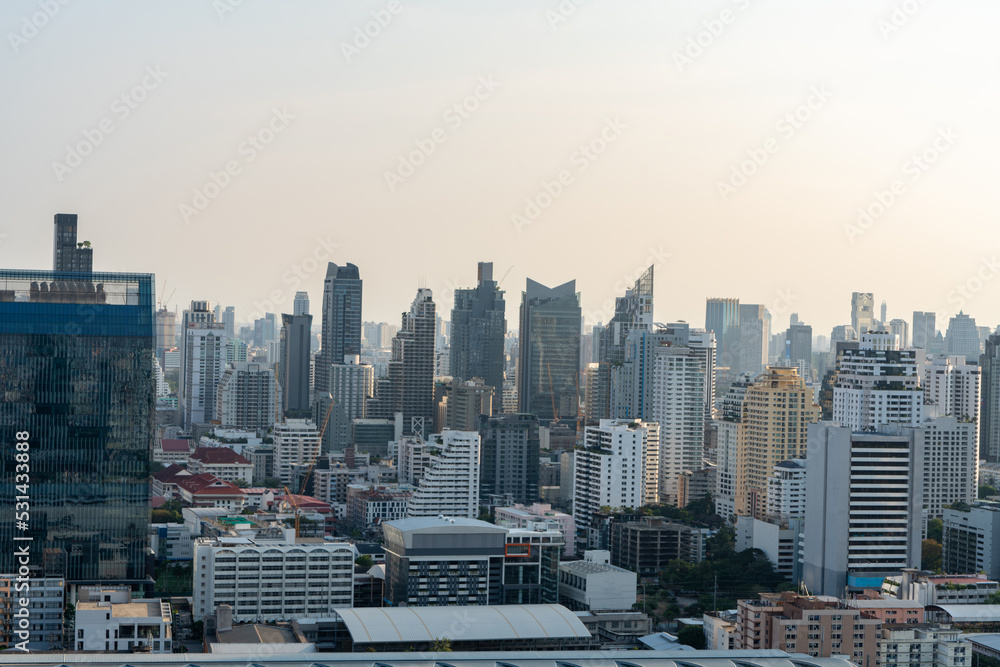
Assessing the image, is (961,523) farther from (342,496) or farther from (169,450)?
(169,450)

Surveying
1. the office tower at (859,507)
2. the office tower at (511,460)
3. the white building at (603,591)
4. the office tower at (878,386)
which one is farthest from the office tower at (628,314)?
the white building at (603,591)

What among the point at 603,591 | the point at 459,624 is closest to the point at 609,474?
the point at 603,591

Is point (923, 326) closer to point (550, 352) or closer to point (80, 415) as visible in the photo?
point (550, 352)

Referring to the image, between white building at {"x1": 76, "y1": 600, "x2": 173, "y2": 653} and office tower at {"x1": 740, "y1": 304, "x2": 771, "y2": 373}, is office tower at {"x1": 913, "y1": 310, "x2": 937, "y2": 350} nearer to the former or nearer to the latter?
office tower at {"x1": 740, "y1": 304, "x2": 771, "y2": 373}

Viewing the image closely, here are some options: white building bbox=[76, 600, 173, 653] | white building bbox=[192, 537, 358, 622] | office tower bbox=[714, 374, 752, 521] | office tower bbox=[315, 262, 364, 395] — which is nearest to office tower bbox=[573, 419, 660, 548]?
office tower bbox=[714, 374, 752, 521]

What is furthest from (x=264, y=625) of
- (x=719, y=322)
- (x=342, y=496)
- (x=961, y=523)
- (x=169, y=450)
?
(x=719, y=322)

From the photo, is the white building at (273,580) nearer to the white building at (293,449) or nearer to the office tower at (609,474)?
the office tower at (609,474)
